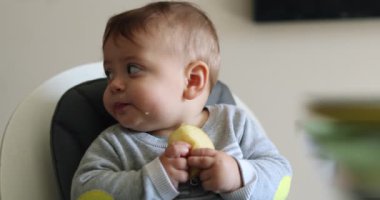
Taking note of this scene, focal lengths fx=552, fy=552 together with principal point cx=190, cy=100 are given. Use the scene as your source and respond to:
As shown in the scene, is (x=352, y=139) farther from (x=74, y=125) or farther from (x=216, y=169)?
(x=74, y=125)

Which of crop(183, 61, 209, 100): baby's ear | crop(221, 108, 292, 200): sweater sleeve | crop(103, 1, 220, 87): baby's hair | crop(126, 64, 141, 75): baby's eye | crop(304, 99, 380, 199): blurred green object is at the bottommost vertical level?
crop(221, 108, 292, 200): sweater sleeve

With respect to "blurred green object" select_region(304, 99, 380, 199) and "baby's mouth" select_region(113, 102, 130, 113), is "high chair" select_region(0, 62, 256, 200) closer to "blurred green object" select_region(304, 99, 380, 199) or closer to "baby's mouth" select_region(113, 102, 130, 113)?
"baby's mouth" select_region(113, 102, 130, 113)

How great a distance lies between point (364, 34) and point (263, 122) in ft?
1.13

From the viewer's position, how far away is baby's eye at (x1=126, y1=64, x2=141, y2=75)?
789mm

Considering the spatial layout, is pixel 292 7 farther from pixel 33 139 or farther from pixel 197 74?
pixel 33 139

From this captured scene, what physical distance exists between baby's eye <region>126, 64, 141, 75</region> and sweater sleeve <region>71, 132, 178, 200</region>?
11 cm

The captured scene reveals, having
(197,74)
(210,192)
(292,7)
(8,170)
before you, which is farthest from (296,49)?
(8,170)

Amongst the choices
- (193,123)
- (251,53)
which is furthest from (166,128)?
(251,53)

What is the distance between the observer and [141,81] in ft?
2.59

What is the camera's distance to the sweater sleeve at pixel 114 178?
0.72m

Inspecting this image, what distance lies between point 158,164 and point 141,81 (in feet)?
0.43

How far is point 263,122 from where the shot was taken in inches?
56.9

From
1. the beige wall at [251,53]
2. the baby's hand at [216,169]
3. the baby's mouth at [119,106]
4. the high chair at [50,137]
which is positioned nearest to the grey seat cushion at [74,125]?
the high chair at [50,137]

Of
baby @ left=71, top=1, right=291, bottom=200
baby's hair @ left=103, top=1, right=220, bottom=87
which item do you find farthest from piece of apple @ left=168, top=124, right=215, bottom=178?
baby's hair @ left=103, top=1, right=220, bottom=87
